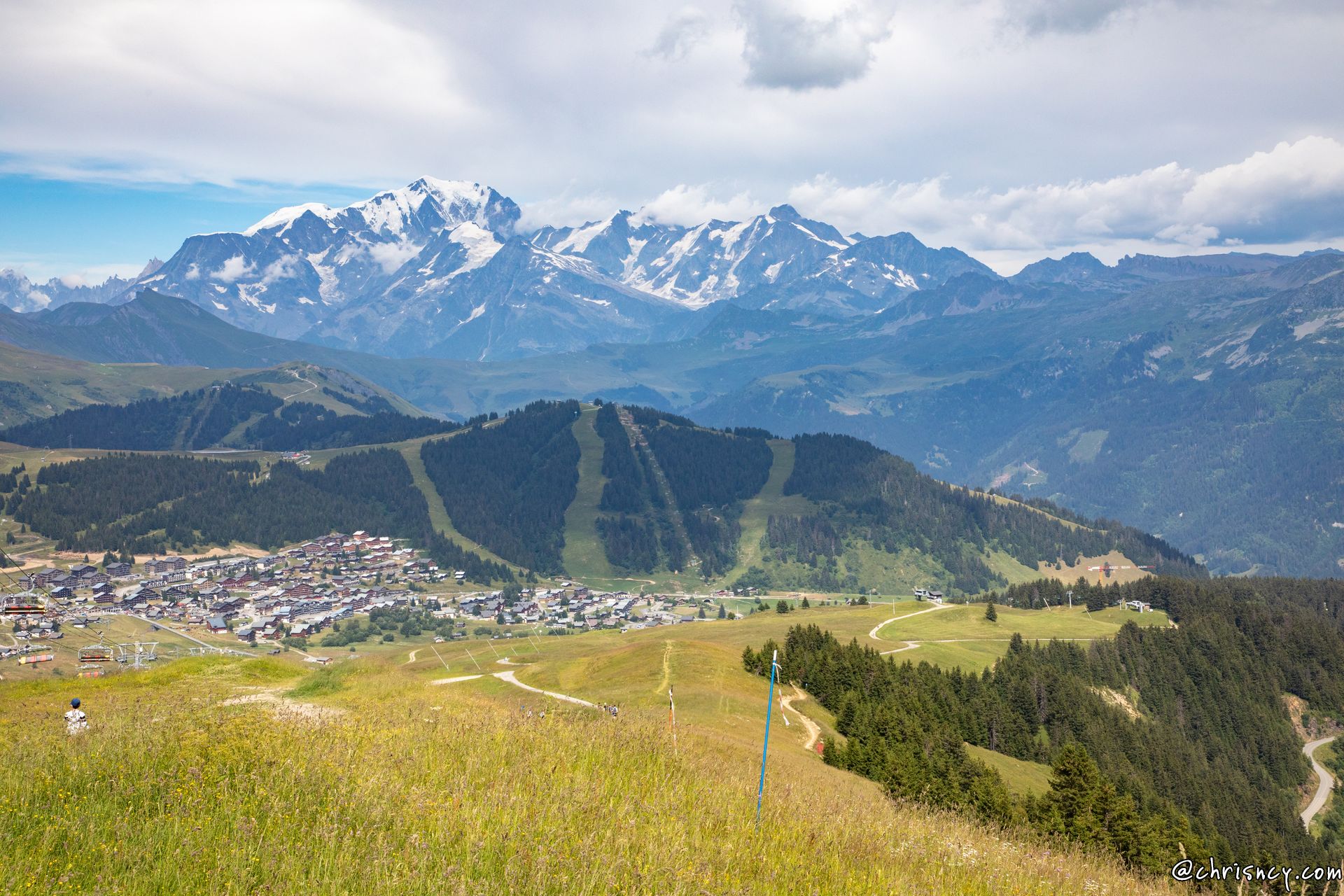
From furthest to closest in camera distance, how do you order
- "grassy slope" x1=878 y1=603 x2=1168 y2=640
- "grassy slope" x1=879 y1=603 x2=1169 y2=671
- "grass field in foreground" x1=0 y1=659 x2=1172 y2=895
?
1. "grassy slope" x1=878 y1=603 x2=1168 y2=640
2. "grassy slope" x1=879 y1=603 x2=1169 y2=671
3. "grass field in foreground" x1=0 y1=659 x2=1172 y2=895

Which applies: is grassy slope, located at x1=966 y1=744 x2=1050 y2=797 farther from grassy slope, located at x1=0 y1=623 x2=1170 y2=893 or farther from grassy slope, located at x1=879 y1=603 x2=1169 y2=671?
grassy slope, located at x1=0 y1=623 x2=1170 y2=893

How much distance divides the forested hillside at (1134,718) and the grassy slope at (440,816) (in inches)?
605

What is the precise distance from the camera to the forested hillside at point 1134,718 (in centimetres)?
4500

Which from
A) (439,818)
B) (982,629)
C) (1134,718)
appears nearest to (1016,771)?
(1134,718)

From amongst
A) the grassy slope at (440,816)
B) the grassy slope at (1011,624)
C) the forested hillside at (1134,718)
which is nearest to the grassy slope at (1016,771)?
the forested hillside at (1134,718)

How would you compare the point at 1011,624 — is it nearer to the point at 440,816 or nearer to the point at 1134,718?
the point at 1134,718

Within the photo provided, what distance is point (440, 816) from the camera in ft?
45.0

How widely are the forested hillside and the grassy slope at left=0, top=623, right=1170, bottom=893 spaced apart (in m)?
15.4

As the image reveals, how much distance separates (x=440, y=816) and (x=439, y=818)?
6 centimetres

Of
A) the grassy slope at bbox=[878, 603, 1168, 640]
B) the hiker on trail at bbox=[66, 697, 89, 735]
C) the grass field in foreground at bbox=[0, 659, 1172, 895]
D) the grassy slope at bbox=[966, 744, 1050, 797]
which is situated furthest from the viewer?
the grassy slope at bbox=[878, 603, 1168, 640]

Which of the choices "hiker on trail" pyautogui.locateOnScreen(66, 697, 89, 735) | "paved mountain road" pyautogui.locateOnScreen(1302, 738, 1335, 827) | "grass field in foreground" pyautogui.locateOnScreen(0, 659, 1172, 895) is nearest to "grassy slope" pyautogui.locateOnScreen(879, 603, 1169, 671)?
"paved mountain road" pyautogui.locateOnScreen(1302, 738, 1335, 827)

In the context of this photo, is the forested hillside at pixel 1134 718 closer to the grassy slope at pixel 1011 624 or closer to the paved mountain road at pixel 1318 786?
the paved mountain road at pixel 1318 786

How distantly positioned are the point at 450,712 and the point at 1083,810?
33.9 metres

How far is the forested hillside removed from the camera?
148ft
